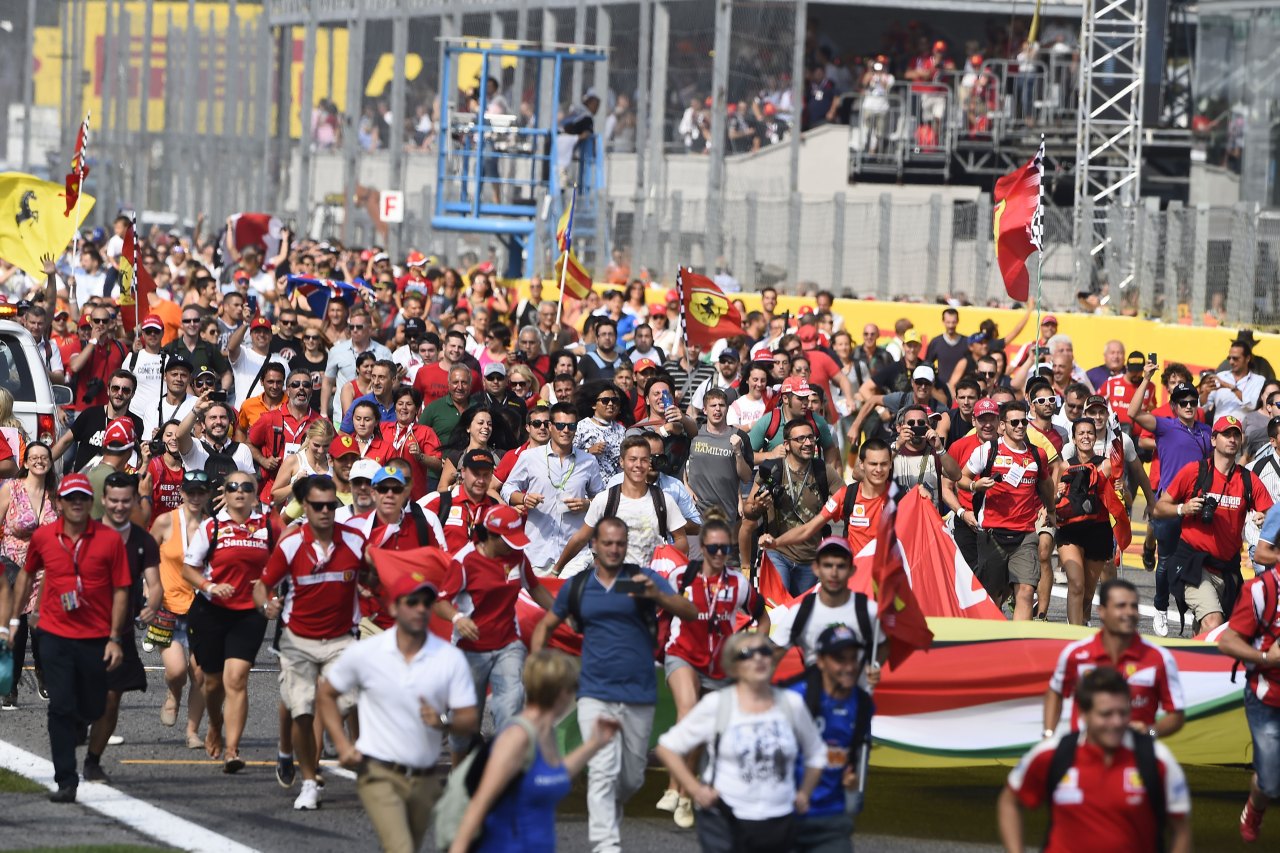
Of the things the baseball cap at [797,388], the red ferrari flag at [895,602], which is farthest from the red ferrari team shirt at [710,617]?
the baseball cap at [797,388]

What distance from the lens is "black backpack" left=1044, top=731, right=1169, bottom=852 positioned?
7527 millimetres

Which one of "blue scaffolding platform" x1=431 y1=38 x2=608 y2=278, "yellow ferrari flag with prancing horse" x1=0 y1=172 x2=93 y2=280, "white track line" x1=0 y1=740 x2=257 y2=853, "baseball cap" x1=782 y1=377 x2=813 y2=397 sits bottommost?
"white track line" x1=0 y1=740 x2=257 y2=853

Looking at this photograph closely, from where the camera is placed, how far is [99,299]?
20109mm

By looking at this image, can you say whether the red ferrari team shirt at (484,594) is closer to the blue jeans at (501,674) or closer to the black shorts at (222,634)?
the blue jeans at (501,674)

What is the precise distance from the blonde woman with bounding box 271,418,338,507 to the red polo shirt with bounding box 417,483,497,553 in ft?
6.18

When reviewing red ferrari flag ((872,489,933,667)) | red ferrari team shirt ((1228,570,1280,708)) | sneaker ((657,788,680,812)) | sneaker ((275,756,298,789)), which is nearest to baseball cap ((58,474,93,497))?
sneaker ((275,756,298,789))

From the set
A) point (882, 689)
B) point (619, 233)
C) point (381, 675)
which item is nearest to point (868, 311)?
point (619, 233)

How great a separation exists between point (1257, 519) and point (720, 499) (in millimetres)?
3304

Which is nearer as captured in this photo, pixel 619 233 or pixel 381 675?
pixel 381 675

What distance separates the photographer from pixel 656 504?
11961 millimetres

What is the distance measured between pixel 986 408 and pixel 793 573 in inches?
93.8

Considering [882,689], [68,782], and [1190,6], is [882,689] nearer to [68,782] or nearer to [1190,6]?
[68,782]

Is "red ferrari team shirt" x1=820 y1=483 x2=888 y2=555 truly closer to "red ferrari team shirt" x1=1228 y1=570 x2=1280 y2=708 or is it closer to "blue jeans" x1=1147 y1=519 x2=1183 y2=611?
"red ferrari team shirt" x1=1228 y1=570 x2=1280 y2=708

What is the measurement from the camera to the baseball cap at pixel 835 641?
8594 millimetres
